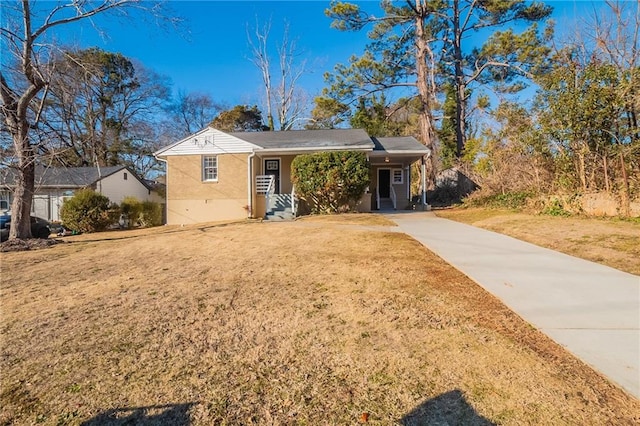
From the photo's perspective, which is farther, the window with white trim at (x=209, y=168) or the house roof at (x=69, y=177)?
the house roof at (x=69, y=177)

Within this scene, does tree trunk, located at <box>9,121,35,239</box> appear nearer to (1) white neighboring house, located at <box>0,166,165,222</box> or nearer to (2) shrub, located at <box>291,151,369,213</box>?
(2) shrub, located at <box>291,151,369,213</box>

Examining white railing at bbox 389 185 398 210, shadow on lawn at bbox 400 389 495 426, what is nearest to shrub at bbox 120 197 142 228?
white railing at bbox 389 185 398 210

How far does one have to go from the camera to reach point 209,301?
12.9ft

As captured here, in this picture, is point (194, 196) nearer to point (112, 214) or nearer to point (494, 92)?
point (112, 214)

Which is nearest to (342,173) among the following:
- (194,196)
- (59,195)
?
(194,196)

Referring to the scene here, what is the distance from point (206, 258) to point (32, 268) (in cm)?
339

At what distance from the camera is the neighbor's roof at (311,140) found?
14.6 metres

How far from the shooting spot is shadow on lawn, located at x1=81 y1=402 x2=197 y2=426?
6.42 feet

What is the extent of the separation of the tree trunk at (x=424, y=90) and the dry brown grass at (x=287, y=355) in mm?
16726

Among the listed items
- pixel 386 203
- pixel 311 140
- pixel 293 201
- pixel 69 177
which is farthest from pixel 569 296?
pixel 69 177

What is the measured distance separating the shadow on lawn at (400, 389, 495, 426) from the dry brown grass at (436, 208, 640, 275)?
458 cm

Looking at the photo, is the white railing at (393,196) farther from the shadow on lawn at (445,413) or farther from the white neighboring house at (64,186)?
the shadow on lawn at (445,413)

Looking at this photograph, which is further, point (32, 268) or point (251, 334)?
point (32, 268)

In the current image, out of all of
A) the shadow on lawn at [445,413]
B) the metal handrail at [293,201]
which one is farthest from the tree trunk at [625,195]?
the metal handrail at [293,201]
